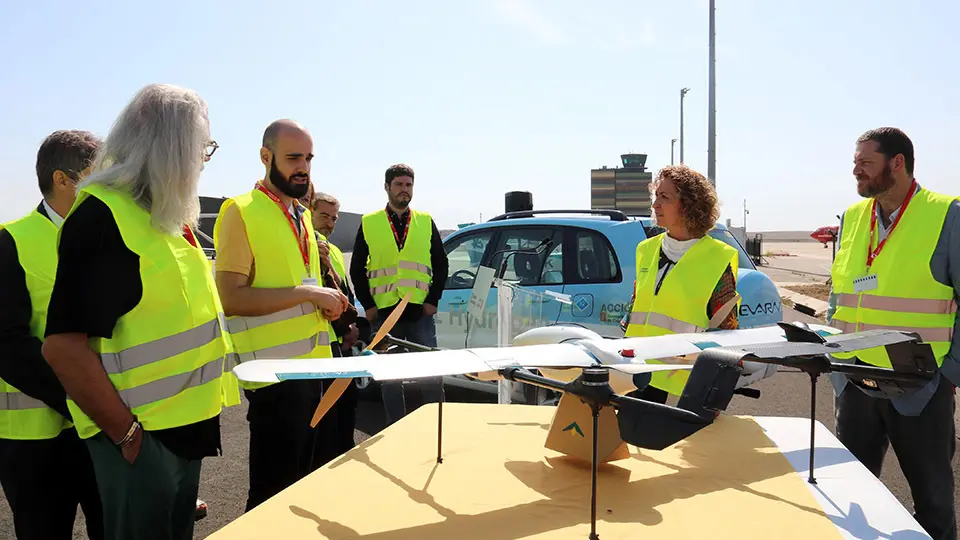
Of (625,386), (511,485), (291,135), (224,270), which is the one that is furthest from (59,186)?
(625,386)

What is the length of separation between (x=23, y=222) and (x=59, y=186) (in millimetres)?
197

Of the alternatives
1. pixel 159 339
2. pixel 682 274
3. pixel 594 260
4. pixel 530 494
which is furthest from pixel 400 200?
pixel 530 494

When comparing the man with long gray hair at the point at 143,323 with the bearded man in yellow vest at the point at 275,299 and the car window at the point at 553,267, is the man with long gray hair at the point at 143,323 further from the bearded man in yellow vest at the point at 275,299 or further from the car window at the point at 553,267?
the car window at the point at 553,267

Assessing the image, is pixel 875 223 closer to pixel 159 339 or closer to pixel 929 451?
pixel 929 451

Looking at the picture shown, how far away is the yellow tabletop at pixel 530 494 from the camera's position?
1728 millimetres

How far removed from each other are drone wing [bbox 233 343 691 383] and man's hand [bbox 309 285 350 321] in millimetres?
719

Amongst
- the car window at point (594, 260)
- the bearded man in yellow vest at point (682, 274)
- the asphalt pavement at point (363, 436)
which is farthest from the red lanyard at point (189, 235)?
the car window at point (594, 260)

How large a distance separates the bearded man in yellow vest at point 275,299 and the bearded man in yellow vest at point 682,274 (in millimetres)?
1492

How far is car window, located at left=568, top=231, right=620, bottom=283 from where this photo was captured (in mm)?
5129

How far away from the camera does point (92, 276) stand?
1.72 m

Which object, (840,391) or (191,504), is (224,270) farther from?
(840,391)

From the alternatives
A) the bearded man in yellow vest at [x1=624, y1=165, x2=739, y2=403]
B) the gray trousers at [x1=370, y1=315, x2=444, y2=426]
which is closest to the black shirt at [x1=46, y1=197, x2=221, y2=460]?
the bearded man in yellow vest at [x1=624, y1=165, x2=739, y2=403]

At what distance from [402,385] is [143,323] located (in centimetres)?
298

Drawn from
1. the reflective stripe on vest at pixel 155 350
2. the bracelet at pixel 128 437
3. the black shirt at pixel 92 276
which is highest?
the black shirt at pixel 92 276
